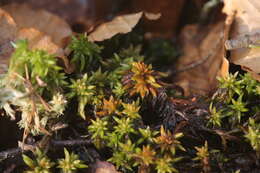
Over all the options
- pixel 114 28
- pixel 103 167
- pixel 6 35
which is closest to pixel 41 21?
pixel 6 35

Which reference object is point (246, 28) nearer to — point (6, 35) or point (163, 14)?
point (163, 14)

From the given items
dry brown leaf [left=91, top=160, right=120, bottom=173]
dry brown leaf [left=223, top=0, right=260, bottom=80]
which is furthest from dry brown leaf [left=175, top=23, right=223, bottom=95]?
dry brown leaf [left=91, top=160, right=120, bottom=173]

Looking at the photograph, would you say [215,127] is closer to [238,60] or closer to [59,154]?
[238,60]

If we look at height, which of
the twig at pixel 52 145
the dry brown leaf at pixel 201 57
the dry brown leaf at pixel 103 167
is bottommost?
the dry brown leaf at pixel 103 167

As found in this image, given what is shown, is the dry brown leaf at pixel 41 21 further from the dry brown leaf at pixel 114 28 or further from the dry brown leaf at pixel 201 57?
the dry brown leaf at pixel 201 57

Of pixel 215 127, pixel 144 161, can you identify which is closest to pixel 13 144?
pixel 144 161

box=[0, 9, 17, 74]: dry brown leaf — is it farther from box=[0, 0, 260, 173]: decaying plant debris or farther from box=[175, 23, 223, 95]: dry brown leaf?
box=[175, 23, 223, 95]: dry brown leaf

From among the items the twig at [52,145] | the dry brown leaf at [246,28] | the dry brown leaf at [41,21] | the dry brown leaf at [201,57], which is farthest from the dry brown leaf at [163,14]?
the twig at [52,145]
